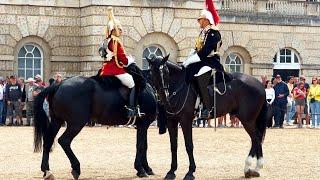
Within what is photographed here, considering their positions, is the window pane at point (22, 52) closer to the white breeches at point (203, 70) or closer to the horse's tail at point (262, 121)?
the horse's tail at point (262, 121)

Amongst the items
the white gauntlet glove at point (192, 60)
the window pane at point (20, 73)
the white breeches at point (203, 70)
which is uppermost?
the window pane at point (20, 73)

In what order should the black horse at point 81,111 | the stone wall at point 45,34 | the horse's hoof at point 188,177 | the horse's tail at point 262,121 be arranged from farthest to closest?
the stone wall at point 45,34 < the horse's tail at point 262,121 < the black horse at point 81,111 < the horse's hoof at point 188,177

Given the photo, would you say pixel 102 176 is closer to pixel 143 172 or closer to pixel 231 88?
pixel 143 172

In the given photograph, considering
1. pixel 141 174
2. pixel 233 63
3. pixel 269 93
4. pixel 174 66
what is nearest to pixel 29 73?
pixel 233 63

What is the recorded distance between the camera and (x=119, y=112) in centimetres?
1520

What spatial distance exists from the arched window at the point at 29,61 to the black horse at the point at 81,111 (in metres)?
16.8

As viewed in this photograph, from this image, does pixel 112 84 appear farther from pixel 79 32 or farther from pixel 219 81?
pixel 79 32

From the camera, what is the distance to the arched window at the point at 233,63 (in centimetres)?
3566

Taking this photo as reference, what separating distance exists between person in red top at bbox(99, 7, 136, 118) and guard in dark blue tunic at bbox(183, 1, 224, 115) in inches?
43.2

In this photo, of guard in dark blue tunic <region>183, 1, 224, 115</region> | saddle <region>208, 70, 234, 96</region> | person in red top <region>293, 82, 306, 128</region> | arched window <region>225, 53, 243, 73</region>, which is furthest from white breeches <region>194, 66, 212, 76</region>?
arched window <region>225, 53, 243, 73</region>

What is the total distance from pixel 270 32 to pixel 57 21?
31.5ft

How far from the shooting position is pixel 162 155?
1862cm

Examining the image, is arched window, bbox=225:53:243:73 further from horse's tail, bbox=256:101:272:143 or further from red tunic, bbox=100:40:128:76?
red tunic, bbox=100:40:128:76

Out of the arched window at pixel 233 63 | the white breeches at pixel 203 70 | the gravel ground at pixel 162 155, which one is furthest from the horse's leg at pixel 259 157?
the arched window at pixel 233 63
